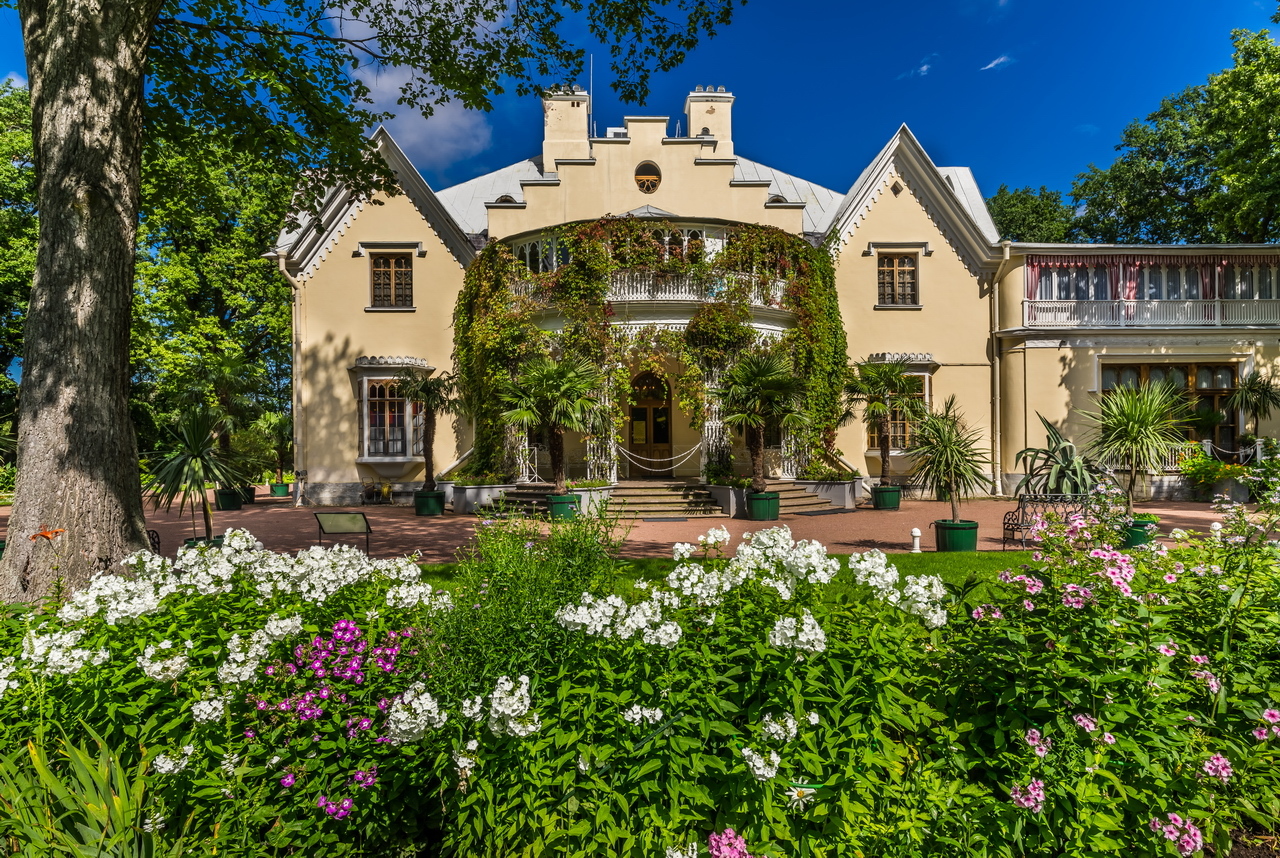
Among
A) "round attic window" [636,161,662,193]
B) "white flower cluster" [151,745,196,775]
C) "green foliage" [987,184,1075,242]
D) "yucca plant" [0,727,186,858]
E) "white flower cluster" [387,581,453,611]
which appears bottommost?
"yucca plant" [0,727,186,858]

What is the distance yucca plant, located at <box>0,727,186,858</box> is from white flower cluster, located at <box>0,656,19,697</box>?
1.21 ft

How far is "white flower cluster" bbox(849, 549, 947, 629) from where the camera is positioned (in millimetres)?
2834

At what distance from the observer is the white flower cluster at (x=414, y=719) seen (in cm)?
213

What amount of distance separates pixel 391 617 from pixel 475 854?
1.59 m

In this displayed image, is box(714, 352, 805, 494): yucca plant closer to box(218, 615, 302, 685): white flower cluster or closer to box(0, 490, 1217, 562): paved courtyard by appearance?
box(0, 490, 1217, 562): paved courtyard

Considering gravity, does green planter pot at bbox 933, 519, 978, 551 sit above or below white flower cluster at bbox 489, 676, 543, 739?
below

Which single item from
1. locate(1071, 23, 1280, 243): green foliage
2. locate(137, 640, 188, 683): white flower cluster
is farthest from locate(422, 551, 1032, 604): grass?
locate(1071, 23, 1280, 243): green foliage

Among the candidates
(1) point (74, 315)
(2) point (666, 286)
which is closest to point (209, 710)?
(1) point (74, 315)

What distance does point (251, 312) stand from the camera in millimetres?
24500

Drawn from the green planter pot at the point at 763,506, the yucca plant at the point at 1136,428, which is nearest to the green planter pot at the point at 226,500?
the green planter pot at the point at 763,506

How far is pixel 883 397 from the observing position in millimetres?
16609

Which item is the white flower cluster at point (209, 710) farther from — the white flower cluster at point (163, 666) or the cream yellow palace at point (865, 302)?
the cream yellow palace at point (865, 302)

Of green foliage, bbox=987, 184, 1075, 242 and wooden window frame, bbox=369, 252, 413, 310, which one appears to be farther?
green foliage, bbox=987, 184, 1075, 242

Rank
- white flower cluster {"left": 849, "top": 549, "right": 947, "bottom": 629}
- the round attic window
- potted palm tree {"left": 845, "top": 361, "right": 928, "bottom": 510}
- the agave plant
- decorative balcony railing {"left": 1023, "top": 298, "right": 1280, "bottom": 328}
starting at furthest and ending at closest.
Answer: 1. the round attic window
2. decorative balcony railing {"left": 1023, "top": 298, "right": 1280, "bottom": 328}
3. potted palm tree {"left": 845, "top": 361, "right": 928, "bottom": 510}
4. the agave plant
5. white flower cluster {"left": 849, "top": 549, "right": 947, "bottom": 629}
